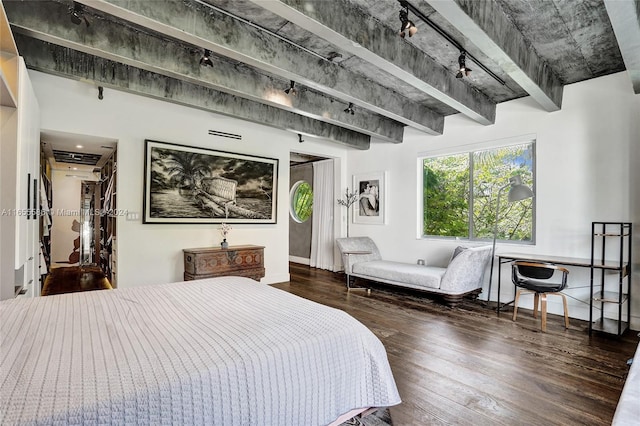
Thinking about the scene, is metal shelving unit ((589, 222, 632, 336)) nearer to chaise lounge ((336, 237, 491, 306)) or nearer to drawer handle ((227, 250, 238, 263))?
chaise lounge ((336, 237, 491, 306))

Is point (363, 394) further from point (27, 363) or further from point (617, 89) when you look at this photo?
point (617, 89)

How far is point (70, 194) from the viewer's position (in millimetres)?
7906

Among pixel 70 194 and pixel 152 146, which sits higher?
pixel 152 146

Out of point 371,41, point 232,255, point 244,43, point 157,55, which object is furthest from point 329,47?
point 232,255

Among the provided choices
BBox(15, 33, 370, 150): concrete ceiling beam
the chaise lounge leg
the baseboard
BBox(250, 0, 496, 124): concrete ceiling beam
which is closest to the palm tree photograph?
BBox(15, 33, 370, 150): concrete ceiling beam

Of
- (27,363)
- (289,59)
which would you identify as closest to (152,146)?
(289,59)

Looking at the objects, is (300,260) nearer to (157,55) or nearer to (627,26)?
(157,55)

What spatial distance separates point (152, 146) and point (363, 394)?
13.6 ft

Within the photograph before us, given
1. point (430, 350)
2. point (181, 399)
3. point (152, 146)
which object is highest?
point (152, 146)

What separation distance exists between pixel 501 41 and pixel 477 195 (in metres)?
2.77

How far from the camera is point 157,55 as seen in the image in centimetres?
311

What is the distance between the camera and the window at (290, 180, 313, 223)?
8.44 m

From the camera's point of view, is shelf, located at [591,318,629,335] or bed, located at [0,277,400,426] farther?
shelf, located at [591,318,629,335]

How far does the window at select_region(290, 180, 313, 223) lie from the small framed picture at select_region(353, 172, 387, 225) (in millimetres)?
1846
